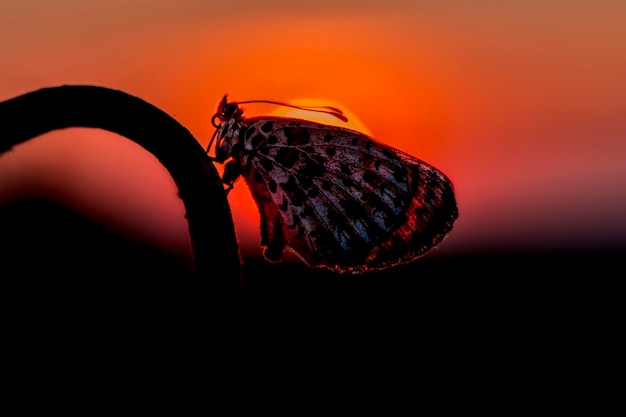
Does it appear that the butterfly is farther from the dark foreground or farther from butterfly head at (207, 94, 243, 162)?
the dark foreground

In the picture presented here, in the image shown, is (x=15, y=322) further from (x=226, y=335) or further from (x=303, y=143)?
(x=226, y=335)

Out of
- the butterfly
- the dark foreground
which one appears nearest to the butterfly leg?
the butterfly

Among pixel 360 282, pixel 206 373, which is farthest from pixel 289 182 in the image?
pixel 360 282

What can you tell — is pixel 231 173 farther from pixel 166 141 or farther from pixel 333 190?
pixel 166 141

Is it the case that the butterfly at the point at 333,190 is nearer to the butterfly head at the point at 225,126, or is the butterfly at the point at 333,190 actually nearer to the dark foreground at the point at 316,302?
the butterfly head at the point at 225,126

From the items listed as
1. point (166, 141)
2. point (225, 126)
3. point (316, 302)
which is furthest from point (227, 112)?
point (316, 302)
